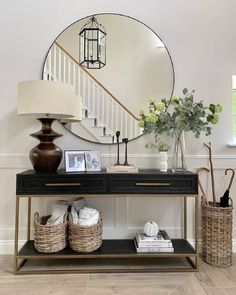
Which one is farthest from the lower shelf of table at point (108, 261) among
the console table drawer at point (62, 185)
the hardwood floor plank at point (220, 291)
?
the console table drawer at point (62, 185)

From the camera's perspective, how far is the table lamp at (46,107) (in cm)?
196

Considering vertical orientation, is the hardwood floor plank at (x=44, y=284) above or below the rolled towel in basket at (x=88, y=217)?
below

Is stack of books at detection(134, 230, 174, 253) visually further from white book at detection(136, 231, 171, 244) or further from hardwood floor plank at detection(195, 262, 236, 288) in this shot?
hardwood floor plank at detection(195, 262, 236, 288)

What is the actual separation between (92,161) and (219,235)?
1.21m

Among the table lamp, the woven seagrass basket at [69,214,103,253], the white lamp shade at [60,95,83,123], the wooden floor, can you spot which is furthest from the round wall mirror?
the wooden floor

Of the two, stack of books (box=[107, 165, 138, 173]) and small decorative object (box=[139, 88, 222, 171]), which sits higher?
small decorative object (box=[139, 88, 222, 171])

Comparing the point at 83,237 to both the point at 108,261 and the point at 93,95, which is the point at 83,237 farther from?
the point at 93,95

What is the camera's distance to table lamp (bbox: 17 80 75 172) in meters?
1.96

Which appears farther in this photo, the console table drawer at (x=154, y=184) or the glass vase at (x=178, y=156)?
the glass vase at (x=178, y=156)

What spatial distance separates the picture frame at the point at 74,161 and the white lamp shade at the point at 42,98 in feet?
1.26

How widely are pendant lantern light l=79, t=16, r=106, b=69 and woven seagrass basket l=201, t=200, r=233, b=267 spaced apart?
163 centimetres

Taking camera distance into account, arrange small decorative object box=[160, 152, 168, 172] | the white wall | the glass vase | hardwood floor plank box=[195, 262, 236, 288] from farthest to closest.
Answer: the white wall, the glass vase, small decorative object box=[160, 152, 168, 172], hardwood floor plank box=[195, 262, 236, 288]

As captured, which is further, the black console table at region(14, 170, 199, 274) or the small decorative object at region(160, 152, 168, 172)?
the small decorative object at region(160, 152, 168, 172)

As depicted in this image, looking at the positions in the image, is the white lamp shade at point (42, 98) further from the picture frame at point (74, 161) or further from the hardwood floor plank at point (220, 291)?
the hardwood floor plank at point (220, 291)
